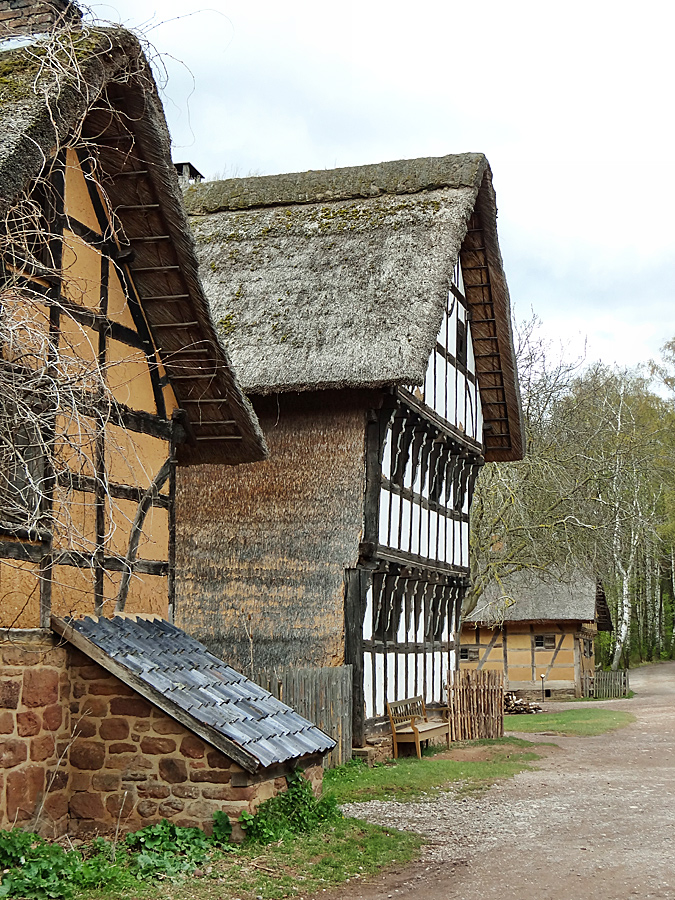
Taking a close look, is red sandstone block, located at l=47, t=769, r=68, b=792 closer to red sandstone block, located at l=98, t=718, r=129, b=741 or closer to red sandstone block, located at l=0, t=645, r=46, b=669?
red sandstone block, located at l=98, t=718, r=129, b=741

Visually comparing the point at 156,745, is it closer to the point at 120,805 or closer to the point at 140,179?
the point at 120,805

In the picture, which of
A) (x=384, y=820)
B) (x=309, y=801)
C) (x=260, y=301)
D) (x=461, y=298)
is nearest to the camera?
(x=309, y=801)

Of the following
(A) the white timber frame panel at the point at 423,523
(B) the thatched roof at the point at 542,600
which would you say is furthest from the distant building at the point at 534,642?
(A) the white timber frame panel at the point at 423,523

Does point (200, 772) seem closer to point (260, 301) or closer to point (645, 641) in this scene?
point (260, 301)

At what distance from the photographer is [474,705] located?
19.7 meters

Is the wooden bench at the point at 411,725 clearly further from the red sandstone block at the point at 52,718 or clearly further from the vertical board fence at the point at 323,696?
the red sandstone block at the point at 52,718

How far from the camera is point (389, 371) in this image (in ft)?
49.0

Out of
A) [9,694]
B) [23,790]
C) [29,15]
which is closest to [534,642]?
[23,790]

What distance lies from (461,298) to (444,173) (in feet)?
8.97

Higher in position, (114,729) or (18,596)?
(18,596)

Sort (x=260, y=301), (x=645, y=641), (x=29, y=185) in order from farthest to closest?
(x=645, y=641), (x=260, y=301), (x=29, y=185)

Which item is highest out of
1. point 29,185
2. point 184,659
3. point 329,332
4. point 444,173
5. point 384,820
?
point 444,173

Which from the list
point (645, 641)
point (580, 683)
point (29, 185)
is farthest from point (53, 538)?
point (645, 641)

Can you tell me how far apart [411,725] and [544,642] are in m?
18.9
